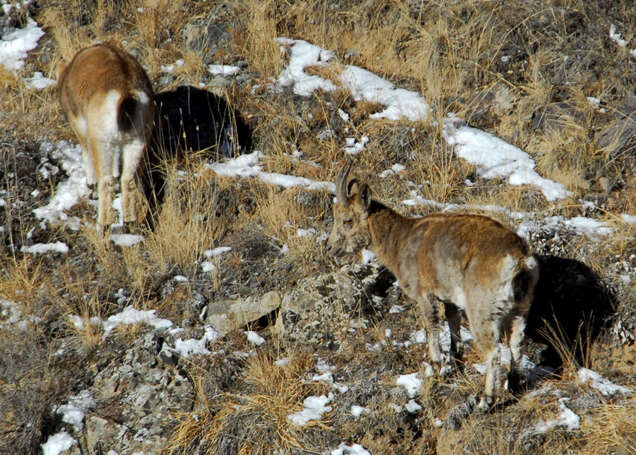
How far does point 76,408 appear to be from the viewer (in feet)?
19.8

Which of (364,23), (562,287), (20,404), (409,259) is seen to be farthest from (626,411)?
(364,23)

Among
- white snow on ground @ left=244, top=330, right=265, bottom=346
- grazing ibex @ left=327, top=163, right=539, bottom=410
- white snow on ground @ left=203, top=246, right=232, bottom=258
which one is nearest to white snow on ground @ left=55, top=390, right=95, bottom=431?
white snow on ground @ left=244, top=330, right=265, bottom=346

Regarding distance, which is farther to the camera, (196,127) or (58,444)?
(196,127)

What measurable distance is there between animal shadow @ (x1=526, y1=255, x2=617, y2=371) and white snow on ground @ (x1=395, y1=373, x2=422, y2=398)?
1.21m

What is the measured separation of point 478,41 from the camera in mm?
9633

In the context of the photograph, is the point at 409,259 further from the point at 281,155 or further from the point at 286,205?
the point at 281,155

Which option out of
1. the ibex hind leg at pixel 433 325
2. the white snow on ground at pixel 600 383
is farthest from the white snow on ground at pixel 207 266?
the white snow on ground at pixel 600 383

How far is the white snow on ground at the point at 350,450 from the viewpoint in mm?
5348

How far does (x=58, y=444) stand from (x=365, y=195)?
3.49m

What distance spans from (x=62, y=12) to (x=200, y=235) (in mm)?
5752

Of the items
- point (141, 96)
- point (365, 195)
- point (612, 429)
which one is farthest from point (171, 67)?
point (612, 429)

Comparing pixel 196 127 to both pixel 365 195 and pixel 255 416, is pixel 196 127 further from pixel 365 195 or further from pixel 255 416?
pixel 255 416

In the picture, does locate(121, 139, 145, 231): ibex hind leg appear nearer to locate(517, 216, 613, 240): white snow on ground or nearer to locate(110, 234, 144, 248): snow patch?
locate(110, 234, 144, 248): snow patch

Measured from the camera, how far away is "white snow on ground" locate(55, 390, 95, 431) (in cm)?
596
